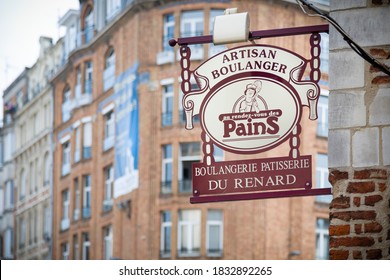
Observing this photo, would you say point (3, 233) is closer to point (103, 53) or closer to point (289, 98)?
point (103, 53)

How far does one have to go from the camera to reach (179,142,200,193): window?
1323 centimetres

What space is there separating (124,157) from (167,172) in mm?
1042

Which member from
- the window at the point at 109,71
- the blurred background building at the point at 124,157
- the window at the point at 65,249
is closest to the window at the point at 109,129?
the blurred background building at the point at 124,157

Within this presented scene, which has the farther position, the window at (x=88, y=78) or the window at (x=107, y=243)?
the window at (x=107, y=243)

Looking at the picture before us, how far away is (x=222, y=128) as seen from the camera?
4.27 m

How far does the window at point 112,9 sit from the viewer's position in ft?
38.5

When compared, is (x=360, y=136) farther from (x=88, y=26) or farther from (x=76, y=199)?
(x=76, y=199)

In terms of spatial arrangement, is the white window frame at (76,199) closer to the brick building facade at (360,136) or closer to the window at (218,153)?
the window at (218,153)

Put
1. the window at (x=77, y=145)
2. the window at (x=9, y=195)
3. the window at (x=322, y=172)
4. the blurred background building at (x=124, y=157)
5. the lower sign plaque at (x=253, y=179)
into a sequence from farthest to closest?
the window at (x=77, y=145) < the blurred background building at (x=124, y=157) < the window at (x=9, y=195) < the window at (x=322, y=172) < the lower sign plaque at (x=253, y=179)

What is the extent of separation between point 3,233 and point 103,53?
2.43 meters

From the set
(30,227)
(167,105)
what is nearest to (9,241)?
(30,227)

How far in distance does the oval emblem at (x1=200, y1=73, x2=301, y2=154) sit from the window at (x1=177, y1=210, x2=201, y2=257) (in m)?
9.02

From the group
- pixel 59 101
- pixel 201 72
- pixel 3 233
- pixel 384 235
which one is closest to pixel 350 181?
pixel 384 235

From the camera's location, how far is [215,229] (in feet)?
44.9
